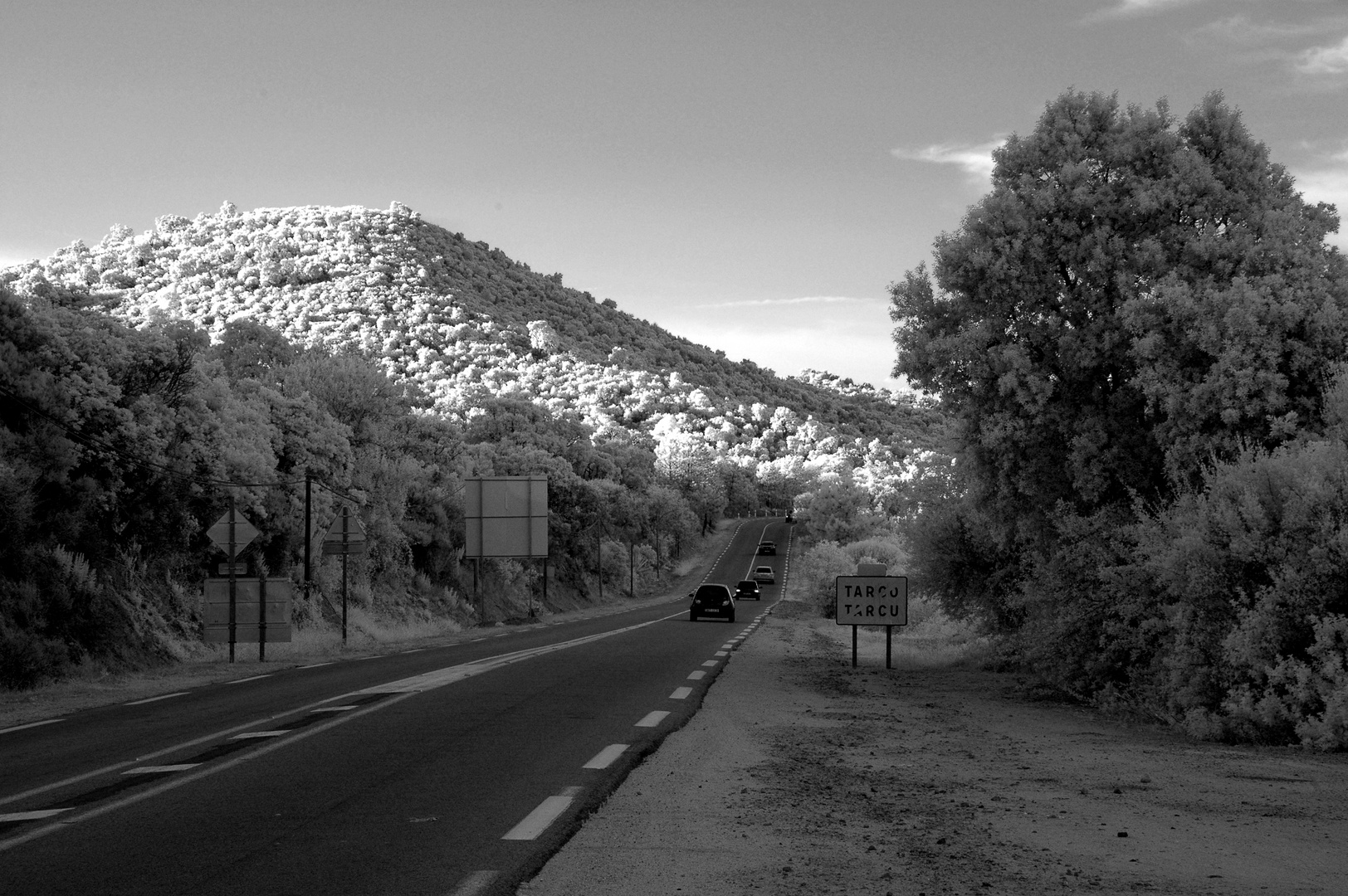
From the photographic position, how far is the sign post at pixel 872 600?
2080 cm

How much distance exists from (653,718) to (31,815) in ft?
21.2

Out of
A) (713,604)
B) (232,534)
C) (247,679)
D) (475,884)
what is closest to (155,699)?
(247,679)

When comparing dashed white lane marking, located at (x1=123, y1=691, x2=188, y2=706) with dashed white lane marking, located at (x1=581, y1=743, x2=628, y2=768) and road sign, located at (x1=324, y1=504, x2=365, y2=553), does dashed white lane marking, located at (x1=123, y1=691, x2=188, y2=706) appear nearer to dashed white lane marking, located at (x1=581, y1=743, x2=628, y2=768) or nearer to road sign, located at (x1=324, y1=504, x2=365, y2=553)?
dashed white lane marking, located at (x1=581, y1=743, x2=628, y2=768)

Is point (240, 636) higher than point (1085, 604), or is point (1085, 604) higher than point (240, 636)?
point (1085, 604)

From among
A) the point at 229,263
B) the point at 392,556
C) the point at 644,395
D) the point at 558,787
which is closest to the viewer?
the point at 558,787

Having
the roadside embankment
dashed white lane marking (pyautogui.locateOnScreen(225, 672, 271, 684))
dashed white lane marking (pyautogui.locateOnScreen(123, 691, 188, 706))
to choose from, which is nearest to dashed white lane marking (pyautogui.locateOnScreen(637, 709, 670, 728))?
dashed white lane marking (pyautogui.locateOnScreen(123, 691, 188, 706))

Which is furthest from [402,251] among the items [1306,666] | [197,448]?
[1306,666]

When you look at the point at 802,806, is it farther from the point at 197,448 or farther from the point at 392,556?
the point at 392,556

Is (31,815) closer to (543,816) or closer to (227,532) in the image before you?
(543,816)

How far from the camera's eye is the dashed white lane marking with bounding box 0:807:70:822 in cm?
752

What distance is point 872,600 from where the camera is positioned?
2105 cm

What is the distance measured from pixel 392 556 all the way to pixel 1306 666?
3887cm

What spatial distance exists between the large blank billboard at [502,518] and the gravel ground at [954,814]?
30457mm

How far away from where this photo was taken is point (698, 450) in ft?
461
